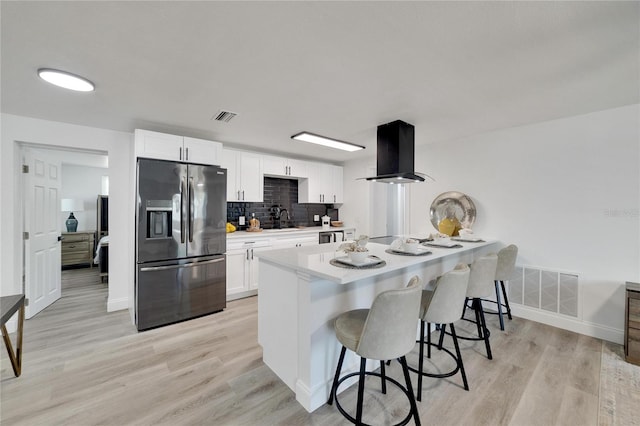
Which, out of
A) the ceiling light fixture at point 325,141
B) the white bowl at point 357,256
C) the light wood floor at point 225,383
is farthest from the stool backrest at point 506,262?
the ceiling light fixture at point 325,141

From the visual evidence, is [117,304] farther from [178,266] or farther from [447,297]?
[447,297]

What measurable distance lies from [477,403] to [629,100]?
3.08 metres

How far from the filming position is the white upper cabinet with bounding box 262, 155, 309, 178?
14.3ft

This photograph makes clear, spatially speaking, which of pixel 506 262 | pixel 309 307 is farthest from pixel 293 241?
pixel 506 262

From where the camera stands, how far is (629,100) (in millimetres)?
2451

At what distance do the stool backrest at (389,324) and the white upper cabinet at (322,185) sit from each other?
3.64 m

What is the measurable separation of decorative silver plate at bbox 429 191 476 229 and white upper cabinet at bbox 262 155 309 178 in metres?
2.31

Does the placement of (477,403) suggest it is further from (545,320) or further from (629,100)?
(629,100)

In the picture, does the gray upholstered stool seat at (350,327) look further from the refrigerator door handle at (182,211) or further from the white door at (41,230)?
the white door at (41,230)

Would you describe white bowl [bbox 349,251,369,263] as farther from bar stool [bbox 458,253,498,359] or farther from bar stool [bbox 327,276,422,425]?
bar stool [bbox 458,253,498,359]

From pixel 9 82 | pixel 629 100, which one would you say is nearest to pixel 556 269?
pixel 629 100

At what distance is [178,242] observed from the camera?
10.1 feet

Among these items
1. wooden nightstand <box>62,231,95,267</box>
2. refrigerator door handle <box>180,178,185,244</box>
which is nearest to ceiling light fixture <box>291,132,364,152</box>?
refrigerator door handle <box>180,178,185,244</box>

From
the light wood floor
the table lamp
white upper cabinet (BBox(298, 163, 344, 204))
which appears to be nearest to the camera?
the light wood floor
